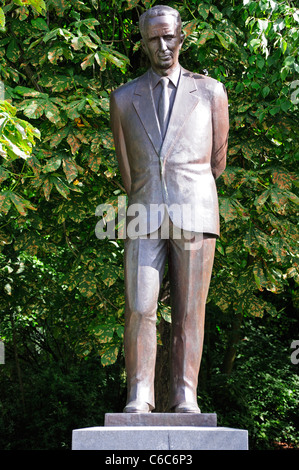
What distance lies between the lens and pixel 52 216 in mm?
10211

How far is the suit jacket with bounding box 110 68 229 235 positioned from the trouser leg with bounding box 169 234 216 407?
0.18 meters

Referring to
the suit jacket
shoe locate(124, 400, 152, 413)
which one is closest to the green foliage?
the suit jacket

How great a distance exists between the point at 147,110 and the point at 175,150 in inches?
14.2

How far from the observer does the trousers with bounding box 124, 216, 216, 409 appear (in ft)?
17.2

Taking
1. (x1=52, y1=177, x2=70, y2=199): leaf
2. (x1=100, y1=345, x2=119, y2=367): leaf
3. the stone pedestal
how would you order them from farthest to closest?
(x1=100, y1=345, x2=119, y2=367): leaf < (x1=52, y1=177, x2=70, y2=199): leaf < the stone pedestal

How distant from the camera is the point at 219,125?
5742mm

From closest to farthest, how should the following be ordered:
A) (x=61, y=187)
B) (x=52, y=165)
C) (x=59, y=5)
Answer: (x=52, y=165), (x=61, y=187), (x=59, y=5)

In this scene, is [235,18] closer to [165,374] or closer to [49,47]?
[49,47]

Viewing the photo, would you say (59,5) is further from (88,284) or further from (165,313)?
(165,313)

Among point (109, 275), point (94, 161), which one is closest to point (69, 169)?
point (94, 161)

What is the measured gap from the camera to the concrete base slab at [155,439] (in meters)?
4.58

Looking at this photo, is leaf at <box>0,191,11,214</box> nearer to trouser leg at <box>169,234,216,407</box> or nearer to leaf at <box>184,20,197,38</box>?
leaf at <box>184,20,197,38</box>
